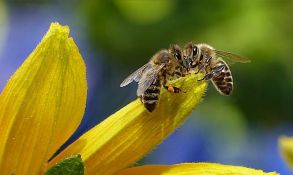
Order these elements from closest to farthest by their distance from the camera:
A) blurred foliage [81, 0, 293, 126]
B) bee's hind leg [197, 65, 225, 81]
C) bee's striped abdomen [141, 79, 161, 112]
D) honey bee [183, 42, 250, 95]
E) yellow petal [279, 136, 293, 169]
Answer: bee's striped abdomen [141, 79, 161, 112] < bee's hind leg [197, 65, 225, 81] < yellow petal [279, 136, 293, 169] < honey bee [183, 42, 250, 95] < blurred foliage [81, 0, 293, 126]

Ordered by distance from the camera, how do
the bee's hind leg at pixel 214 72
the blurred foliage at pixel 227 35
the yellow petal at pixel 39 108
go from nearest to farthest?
the yellow petal at pixel 39 108, the bee's hind leg at pixel 214 72, the blurred foliage at pixel 227 35

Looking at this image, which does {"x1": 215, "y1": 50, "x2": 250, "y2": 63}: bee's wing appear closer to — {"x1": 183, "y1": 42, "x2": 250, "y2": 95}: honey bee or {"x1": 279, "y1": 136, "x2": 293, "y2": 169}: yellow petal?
{"x1": 183, "y1": 42, "x2": 250, "y2": 95}: honey bee

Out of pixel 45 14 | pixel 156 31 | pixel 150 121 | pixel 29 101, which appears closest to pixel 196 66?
pixel 150 121

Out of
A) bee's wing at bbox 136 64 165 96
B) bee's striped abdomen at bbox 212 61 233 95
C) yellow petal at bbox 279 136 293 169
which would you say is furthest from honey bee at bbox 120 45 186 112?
yellow petal at bbox 279 136 293 169

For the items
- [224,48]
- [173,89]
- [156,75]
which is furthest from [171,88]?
[224,48]

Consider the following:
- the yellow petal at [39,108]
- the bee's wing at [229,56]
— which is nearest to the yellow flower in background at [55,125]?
the yellow petal at [39,108]

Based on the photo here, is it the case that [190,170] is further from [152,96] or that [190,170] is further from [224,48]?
[224,48]

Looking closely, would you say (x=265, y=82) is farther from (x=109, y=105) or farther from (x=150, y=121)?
(x=150, y=121)

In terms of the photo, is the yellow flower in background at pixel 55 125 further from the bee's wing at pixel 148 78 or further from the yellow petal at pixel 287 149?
the yellow petal at pixel 287 149
